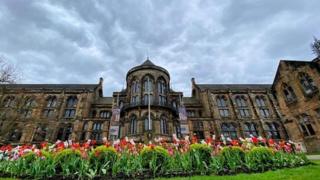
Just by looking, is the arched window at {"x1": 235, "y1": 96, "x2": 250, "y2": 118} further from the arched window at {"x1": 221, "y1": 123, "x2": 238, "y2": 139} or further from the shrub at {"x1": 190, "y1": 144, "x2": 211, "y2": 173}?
the shrub at {"x1": 190, "y1": 144, "x2": 211, "y2": 173}

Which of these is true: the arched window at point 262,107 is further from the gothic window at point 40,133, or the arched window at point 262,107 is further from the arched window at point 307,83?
the gothic window at point 40,133

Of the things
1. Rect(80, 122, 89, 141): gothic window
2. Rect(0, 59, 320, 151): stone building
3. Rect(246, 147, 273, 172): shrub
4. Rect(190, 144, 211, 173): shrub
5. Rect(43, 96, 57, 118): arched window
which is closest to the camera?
Rect(190, 144, 211, 173): shrub

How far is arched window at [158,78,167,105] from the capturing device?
32844 millimetres

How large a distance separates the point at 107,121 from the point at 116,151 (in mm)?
29552

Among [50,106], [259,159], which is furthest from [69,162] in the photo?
[50,106]

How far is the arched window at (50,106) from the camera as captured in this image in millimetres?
37709

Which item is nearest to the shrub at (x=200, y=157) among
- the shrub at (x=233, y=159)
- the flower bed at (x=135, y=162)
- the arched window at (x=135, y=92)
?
the flower bed at (x=135, y=162)

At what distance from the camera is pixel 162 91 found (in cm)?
3391

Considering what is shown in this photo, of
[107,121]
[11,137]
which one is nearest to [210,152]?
[107,121]

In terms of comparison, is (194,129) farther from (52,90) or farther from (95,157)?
(52,90)

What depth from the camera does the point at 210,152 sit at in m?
8.41

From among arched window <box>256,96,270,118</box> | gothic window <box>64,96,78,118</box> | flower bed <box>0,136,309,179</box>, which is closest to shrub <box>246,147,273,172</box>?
flower bed <box>0,136,309,179</box>

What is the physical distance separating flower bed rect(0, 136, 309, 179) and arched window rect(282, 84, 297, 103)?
15229 mm

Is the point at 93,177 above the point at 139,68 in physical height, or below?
below
